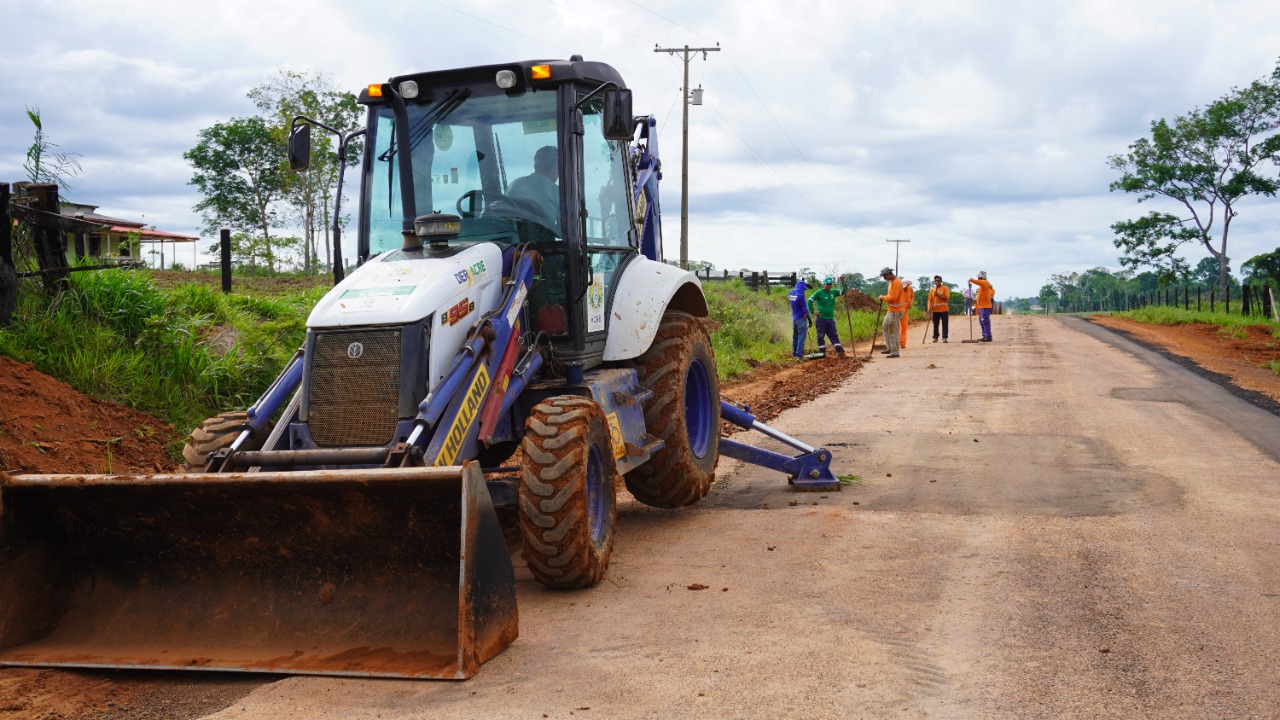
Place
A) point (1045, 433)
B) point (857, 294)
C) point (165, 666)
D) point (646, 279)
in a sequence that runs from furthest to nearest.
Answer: point (857, 294) < point (1045, 433) < point (646, 279) < point (165, 666)

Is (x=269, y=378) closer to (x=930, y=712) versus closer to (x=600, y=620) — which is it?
(x=600, y=620)

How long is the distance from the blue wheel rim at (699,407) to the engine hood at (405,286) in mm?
2489

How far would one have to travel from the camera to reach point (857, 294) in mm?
48250

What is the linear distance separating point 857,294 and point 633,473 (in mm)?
Result: 42058

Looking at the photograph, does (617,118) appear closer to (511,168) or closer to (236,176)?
(511,168)

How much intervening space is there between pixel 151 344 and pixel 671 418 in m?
5.12

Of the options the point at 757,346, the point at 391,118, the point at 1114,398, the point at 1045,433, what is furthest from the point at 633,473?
the point at 757,346

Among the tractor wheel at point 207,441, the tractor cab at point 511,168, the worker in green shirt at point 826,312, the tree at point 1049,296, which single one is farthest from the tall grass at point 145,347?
the tree at point 1049,296

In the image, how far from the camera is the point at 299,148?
6188mm

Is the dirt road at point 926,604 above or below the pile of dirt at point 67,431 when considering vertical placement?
below

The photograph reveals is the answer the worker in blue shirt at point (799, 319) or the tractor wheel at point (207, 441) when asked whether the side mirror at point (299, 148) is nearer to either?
the tractor wheel at point (207, 441)

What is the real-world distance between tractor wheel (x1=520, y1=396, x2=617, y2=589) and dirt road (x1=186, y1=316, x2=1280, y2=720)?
0.59ft

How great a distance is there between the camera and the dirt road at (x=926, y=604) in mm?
4176

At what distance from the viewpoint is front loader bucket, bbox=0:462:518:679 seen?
4.54 metres
